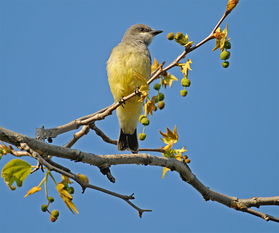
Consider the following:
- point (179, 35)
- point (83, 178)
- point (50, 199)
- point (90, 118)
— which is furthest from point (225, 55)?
point (50, 199)

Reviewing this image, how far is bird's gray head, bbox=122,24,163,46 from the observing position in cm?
698

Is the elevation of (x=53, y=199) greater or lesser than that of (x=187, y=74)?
lesser

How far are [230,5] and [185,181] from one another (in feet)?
5.02

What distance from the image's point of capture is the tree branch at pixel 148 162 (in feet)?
9.97

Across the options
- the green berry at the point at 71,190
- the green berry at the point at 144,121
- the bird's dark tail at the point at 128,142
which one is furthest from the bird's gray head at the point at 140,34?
the green berry at the point at 71,190

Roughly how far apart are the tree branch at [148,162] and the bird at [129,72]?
208 cm

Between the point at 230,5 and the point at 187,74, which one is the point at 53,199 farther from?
the point at 230,5

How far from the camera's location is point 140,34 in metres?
7.17

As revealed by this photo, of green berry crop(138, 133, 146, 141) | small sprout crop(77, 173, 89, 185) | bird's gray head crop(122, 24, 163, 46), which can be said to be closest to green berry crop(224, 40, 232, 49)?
green berry crop(138, 133, 146, 141)

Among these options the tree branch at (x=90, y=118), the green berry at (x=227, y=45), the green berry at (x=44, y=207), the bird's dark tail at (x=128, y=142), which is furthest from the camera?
the bird's dark tail at (x=128, y=142)

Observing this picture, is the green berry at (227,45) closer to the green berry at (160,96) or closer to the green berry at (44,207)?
the green berry at (160,96)

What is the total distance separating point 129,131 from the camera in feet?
22.2

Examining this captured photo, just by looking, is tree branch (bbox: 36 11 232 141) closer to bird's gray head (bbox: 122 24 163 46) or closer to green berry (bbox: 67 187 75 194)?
green berry (bbox: 67 187 75 194)

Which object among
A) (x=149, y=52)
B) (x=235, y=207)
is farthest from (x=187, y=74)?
(x=149, y=52)
